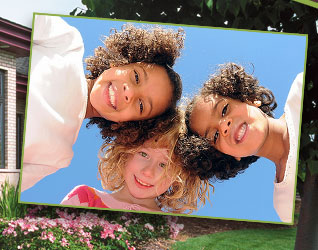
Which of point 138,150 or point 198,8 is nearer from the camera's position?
point 138,150

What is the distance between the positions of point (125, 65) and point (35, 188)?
56.4 inches

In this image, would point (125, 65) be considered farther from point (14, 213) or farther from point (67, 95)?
point (14, 213)

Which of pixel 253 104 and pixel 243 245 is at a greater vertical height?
pixel 253 104

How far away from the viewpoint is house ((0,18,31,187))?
18.2ft

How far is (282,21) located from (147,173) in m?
2.12

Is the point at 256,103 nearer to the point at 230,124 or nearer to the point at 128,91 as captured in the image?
the point at 230,124

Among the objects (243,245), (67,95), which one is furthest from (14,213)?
(243,245)

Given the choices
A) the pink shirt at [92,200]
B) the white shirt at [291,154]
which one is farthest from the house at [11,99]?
the white shirt at [291,154]

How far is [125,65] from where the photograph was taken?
4809mm

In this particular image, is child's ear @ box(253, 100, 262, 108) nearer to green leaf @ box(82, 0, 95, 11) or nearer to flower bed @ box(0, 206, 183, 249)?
green leaf @ box(82, 0, 95, 11)

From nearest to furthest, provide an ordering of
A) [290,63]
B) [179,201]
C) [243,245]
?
[290,63]
[179,201]
[243,245]

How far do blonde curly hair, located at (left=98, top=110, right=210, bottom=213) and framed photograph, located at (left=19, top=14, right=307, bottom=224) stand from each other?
7cm

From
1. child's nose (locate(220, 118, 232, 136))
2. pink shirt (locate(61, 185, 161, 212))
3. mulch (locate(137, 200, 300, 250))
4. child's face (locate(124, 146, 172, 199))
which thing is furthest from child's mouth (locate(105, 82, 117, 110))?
mulch (locate(137, 200, 300, 250))

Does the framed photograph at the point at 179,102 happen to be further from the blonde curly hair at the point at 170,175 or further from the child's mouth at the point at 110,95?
the child's mouth at the point at 110,95
